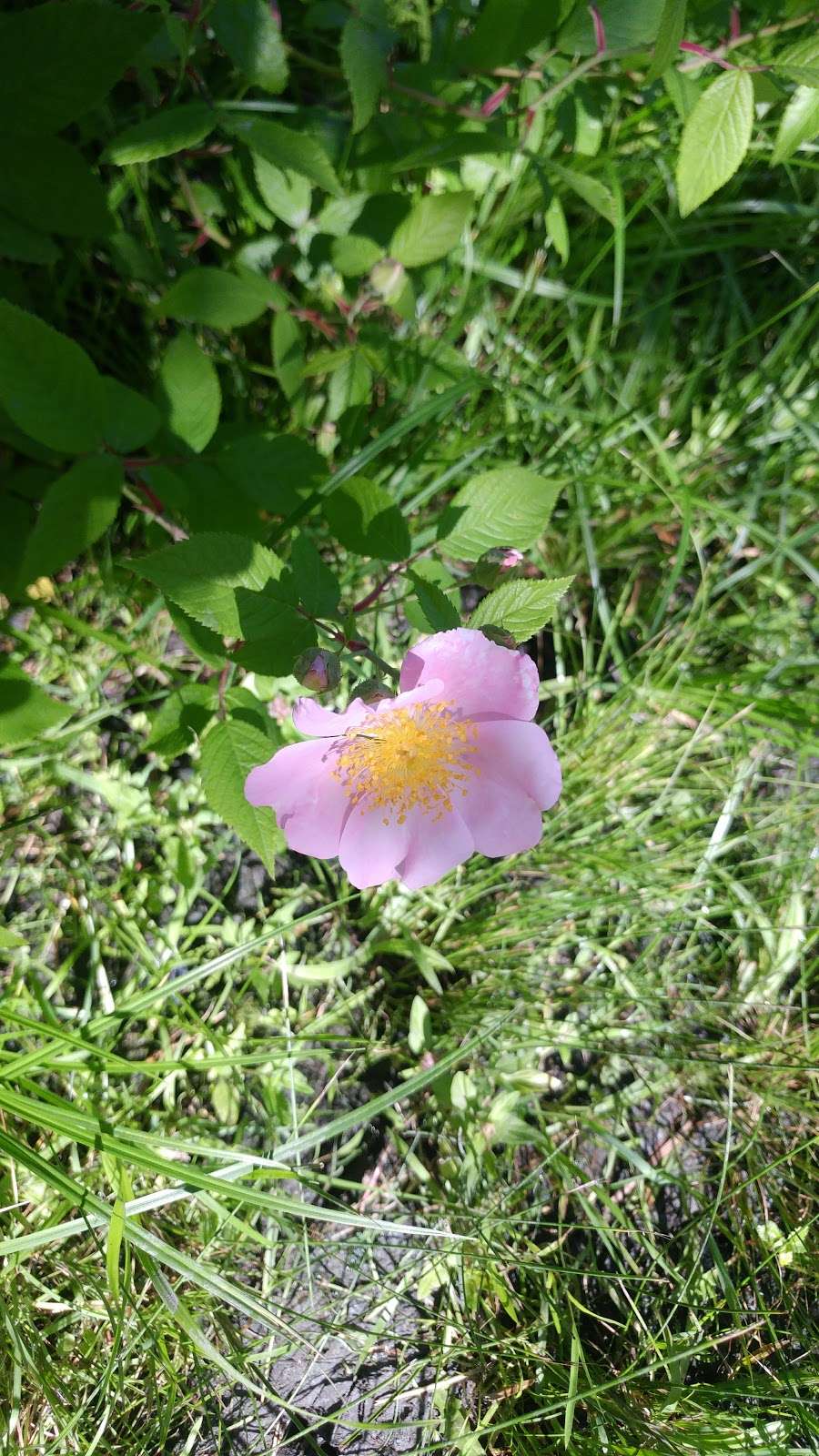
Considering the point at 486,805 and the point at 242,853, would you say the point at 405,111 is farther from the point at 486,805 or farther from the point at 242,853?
the point at 242,853

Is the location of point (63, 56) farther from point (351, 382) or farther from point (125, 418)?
point (351, 382)

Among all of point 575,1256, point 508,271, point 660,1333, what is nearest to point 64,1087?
point 575,1256

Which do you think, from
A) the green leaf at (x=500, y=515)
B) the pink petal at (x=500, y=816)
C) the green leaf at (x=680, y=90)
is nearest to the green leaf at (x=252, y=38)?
the green leaf at (x=680, y=90)

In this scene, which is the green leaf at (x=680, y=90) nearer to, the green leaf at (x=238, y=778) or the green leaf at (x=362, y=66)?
the green leaf at (x=362, y=66)

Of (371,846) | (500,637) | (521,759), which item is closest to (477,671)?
(500,637)

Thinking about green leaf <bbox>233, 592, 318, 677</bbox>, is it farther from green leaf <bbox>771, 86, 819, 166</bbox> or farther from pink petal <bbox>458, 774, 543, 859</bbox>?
green leaf <bbox>771, 86, 819, 166</bbox>
